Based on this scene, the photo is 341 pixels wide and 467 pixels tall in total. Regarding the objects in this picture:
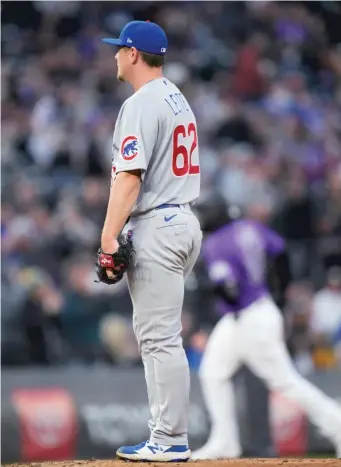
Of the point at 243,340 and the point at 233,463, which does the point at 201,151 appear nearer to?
the point at 243,340

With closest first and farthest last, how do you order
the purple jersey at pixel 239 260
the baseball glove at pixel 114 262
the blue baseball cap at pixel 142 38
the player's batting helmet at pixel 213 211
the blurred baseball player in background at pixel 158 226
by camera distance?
the baseball glove at pixel 114 262, the blurred baseball player in background at pixel 158 226, the blue baseball cap at pixel 142 38, the purple jersey at pixel 239 260, the player's batting helmet at pixel 213 211

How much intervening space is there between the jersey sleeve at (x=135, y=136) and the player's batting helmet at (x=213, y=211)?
329cm

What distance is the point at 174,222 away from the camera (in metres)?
5.13

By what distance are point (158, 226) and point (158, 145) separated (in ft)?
1.19

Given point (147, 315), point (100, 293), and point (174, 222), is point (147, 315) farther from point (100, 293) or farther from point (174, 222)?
point (100, 293)

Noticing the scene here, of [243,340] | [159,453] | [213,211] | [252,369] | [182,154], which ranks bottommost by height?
[252,369]

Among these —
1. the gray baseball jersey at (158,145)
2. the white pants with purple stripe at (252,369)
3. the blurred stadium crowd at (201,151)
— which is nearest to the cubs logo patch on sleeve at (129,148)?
the gray baseball jersey at (158,145)

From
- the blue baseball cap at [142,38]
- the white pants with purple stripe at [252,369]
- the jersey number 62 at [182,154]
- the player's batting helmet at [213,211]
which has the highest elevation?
the blue baseball cap at [142,38]

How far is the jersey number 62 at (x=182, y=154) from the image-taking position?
516 cm

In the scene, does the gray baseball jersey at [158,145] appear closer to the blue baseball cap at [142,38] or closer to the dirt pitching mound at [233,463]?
the blue baseball cap at [142,38]

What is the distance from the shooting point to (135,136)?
16.4 feet

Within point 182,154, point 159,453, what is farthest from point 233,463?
point 182,154

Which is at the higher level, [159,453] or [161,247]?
[161,247]

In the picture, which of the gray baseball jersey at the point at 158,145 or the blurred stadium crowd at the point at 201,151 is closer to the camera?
the gray baseball jersey at the point at 158,145
